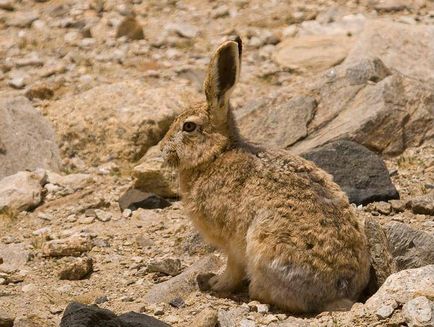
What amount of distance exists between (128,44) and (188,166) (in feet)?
23.9

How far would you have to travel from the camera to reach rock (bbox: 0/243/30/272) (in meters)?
8.59

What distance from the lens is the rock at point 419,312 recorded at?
20.4ft

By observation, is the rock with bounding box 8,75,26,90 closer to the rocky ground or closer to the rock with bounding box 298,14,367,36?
the rocky ground

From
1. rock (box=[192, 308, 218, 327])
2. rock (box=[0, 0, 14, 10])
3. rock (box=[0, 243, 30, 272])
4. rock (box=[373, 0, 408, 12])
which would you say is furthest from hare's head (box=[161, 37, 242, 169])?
rock (box=[0, 0, 14, 10])

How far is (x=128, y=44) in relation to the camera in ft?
47.4

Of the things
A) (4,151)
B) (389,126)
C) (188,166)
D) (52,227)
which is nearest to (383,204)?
(389,126)

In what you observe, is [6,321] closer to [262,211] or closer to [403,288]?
[262,211]

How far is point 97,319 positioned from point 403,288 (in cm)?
218

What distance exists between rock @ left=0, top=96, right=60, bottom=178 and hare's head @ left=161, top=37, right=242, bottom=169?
374 centimetres

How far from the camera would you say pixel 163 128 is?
1123 cm

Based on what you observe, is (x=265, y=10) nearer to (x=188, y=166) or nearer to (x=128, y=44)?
(x=128, y=44)

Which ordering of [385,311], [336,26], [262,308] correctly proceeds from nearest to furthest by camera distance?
[385,311] → [262,308] → [336,26]

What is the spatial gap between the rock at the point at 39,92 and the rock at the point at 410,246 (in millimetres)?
6622

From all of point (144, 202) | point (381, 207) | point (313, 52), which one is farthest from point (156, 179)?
point (313, 52)
